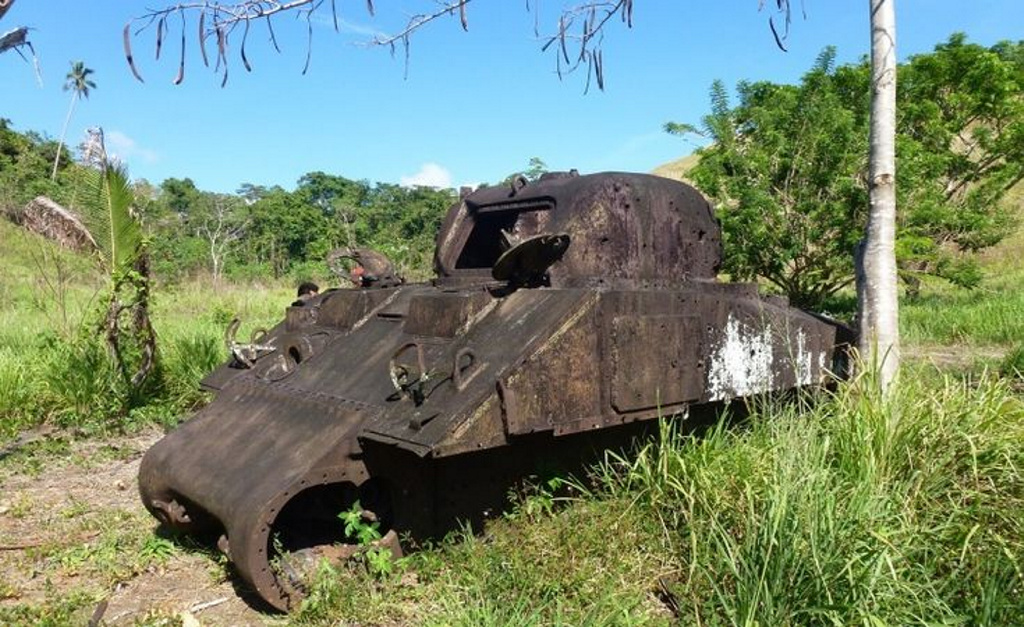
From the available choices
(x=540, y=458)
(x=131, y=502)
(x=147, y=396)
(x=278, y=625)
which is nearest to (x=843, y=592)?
(x=540, y=458)

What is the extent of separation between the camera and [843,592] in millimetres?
3061

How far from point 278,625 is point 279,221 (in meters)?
32.8

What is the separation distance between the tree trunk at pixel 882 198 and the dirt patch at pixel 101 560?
3385 mm

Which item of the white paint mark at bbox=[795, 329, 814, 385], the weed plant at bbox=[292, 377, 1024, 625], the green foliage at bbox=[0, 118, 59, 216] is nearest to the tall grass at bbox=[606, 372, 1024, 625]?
the weed plant at bbox=[292, 377, 1024, 625]

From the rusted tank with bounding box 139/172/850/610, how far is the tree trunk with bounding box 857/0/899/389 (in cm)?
50

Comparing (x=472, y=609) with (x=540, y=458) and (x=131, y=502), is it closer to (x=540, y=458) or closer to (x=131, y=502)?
(x=540, y=458)

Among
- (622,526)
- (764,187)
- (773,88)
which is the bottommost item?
(622,526)

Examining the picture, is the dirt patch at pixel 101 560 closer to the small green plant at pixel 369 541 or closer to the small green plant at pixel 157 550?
the small green plant at pixel 157 550

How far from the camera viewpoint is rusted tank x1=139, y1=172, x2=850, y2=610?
3.85 metres

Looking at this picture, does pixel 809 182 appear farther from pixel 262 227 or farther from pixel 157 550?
pixel 262 227

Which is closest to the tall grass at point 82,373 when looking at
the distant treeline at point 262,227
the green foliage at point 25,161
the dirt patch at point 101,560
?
the dirt patch at point 101,560

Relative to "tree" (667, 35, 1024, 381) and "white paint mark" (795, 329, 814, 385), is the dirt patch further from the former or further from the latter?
"tree" (667, 35, 1024, 381)

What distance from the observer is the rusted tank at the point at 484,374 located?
12.6ft

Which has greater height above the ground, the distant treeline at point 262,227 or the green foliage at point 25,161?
the green foliage at point 25,161
